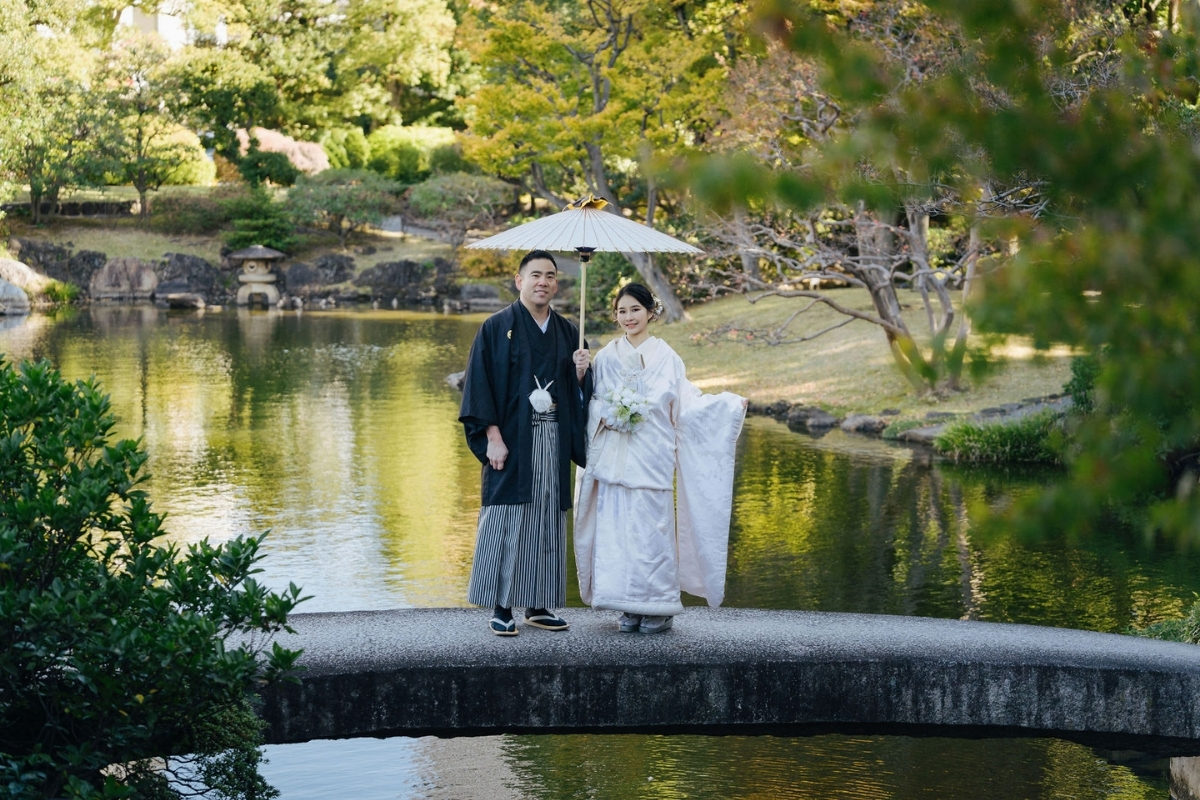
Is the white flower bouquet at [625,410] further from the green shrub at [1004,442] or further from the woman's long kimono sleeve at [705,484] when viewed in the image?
the green shrub at [1004,442]

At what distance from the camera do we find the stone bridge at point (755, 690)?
185 inches

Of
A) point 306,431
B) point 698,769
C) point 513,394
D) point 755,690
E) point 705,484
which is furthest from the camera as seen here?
point 306,431

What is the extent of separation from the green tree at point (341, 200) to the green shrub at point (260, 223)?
0.52 meters

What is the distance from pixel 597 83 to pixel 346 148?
18500mm

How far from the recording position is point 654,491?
202 inches

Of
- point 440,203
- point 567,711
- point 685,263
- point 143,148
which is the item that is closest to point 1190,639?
point 567,711

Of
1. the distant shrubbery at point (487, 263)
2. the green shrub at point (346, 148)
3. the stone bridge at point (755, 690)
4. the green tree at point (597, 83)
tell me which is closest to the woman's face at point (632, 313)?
the stone bridge at point (755, 690)

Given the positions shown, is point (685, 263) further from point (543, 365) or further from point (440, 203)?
point (543, 365)

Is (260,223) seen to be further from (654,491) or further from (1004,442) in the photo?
(654,491)

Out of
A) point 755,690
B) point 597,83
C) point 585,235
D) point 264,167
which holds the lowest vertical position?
point 755,690

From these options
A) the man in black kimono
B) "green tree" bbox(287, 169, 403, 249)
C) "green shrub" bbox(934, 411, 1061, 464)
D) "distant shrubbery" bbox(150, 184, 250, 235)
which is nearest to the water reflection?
the man in black kimono

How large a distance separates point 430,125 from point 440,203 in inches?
393

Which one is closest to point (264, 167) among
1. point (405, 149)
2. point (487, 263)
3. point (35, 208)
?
point (405, 149)

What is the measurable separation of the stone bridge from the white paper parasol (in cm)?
131
